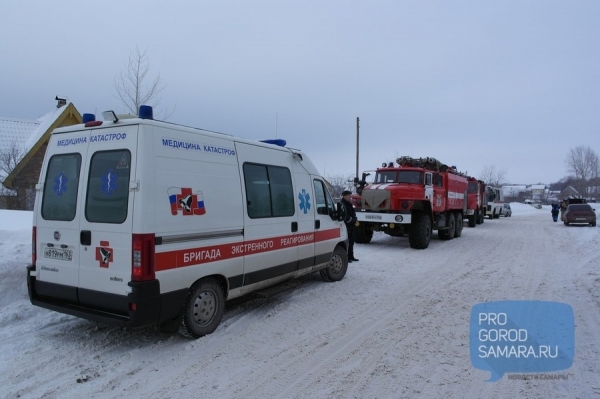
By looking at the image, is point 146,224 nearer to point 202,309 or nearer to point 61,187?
point 202,309

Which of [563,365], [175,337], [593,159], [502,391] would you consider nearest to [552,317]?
[563,365]

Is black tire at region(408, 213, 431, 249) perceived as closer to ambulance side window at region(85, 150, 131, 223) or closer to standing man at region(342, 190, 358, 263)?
standing man at region(342, 190, 358, 263)

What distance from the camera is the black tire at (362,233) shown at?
14.3 metres

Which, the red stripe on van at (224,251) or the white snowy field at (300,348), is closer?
the white snowy field at (300,348)

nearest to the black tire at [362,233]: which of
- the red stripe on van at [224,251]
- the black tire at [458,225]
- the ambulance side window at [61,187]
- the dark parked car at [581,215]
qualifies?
the black tire at [458,225]

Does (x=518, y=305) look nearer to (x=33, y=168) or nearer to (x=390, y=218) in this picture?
(x=390, y=218)

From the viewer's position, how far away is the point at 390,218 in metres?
13.2

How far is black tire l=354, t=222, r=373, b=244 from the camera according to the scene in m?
14.3

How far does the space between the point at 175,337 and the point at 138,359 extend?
2.20 feet

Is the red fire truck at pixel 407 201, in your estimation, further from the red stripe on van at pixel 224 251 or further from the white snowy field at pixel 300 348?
the red stripe on van at pixel 224 251

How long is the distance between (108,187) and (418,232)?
1063cm

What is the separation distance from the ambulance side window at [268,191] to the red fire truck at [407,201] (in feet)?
23.7

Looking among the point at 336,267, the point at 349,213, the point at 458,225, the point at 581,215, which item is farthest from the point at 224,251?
the point at 581,215

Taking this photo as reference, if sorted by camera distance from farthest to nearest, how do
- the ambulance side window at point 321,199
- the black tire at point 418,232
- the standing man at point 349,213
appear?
the black tire at point 418,232 → the standing man at point 349,213 → the ambulance side window at point 321,199
